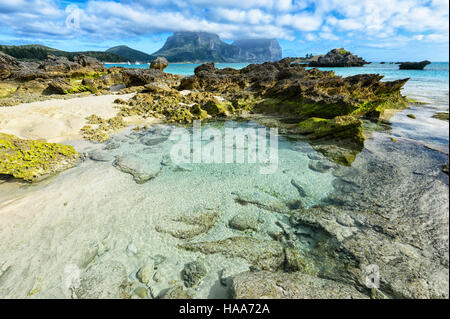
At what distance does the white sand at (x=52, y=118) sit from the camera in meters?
10.9

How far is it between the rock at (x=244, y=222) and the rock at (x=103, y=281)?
9.27ft

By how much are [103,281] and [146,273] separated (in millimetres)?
825

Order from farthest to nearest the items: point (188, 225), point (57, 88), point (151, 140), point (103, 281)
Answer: point (57, 88) < point (151, 140) < point (188, 225) < point (103, 281)

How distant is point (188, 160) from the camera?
9.08 metres

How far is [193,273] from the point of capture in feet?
13.1

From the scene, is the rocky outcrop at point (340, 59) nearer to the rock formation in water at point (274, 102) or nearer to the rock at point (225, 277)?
the rock formation in water at point (274, 102)

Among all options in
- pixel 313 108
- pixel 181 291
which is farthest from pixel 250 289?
pixel 313 108

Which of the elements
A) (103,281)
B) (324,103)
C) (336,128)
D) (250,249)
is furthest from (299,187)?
(324,103)

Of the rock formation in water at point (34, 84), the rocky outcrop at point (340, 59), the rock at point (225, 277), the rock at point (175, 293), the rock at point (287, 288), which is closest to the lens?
the rock at point (287, 288)

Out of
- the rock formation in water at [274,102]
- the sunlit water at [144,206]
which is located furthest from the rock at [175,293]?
the rock formation in water at [274,102]

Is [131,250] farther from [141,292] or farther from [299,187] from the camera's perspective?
[299,187]

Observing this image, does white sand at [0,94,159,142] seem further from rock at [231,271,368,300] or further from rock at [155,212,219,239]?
rock at [231,271,368,300]
